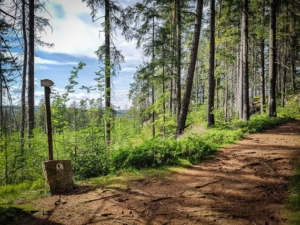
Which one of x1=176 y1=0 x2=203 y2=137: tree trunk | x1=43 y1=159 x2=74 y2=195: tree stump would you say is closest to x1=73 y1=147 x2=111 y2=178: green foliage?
x1=43 y1=159 x2=74 y2=195: tree stump

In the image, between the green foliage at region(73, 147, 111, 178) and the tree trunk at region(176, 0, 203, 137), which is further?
the tree trunk at region(176, 0, 203, 137)

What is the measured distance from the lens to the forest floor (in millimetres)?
2955

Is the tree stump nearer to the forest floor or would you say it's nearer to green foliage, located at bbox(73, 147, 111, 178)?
the forest floor

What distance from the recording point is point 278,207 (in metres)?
3.01

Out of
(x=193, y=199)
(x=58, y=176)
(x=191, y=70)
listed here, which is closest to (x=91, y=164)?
(x=58, y=176)

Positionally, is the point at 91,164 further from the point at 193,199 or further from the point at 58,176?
the point at 193,199

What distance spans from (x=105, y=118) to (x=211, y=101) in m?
6.59

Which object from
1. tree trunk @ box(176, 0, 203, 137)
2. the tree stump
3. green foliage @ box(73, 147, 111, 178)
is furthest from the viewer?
tree trunk @ box(176, 0, 203, 137)

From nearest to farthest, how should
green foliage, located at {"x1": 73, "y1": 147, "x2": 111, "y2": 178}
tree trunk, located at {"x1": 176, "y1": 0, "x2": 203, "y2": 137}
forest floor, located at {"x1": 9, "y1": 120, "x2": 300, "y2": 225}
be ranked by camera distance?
forest floor, located at {"x1": 9, "y1": 120, "x2": 300, "y2": 225} → green foliage, located at {"x1": 73, "y1": 147, "x2": 111, "y2": 178} → tree trunk, located at {"x1": 176, "y1": 0, "x2": 203, "y2": 137}

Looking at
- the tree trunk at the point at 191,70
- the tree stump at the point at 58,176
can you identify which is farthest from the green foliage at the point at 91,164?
the tree trunk at the point at 191,70

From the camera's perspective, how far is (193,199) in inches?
140

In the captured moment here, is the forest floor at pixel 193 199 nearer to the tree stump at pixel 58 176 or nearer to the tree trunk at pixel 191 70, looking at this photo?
the tree stump at pixel 58 176

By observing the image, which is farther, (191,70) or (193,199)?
(191,70)

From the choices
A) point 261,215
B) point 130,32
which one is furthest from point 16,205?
point 130,32
